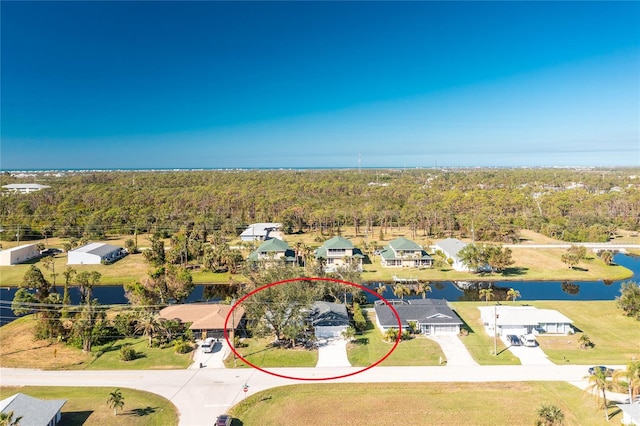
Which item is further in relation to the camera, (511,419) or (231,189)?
(231,189)

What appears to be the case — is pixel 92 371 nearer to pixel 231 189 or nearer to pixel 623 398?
pixel 623 398

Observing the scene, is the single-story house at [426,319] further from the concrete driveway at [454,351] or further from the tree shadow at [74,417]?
the tree shadow at [74,417]

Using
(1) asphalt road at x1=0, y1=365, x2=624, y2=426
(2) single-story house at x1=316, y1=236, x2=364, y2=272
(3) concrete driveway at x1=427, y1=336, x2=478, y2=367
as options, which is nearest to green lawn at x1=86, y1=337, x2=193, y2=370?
(1) asphalt road at x1=0, y1=365, x2=624, y2=426

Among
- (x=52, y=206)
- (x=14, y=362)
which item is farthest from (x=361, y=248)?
(x=52, y=206)

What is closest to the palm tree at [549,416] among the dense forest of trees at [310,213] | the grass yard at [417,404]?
the grass yard at [417,404]

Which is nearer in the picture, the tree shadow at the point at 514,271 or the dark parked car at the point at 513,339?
the dark parked car at the point at 513,339

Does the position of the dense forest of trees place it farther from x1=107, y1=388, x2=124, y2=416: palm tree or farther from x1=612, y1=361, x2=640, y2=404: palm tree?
x1=612, y1=361, x2=640, y2=404: palm tree
